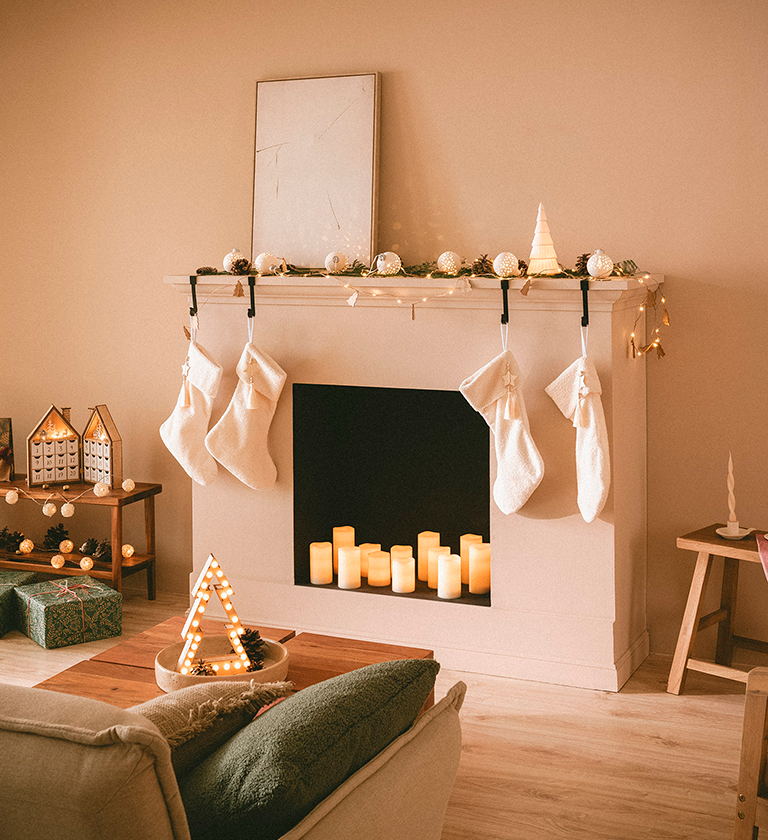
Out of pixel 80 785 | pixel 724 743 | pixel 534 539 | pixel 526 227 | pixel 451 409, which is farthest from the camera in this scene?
pixel 451 409

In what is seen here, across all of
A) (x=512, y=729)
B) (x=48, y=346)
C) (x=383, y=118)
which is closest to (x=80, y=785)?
(x=512, y=729)

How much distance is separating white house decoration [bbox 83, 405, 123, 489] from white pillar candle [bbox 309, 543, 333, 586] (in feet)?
3.12

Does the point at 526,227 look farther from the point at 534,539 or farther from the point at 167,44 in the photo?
the point at 167,44

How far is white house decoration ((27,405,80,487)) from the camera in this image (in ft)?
12.4

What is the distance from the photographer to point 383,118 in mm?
3430

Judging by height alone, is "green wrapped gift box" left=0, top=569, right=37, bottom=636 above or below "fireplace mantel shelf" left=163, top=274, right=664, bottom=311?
below

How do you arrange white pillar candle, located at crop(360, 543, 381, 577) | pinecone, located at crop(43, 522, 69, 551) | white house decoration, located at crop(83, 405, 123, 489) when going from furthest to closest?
pinecone, located at crop(43, 522, 69, 551)
white house decoration, located at crop(83, 405, 123, 489)
white pillar candle, located at crop(360, 543, 381, 577)

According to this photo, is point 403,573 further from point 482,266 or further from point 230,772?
point 230,772

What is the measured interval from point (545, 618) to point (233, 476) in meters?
1.22

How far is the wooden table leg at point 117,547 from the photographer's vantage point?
3.66 meters

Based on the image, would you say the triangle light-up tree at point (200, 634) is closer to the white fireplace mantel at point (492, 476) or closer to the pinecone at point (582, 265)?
the white fireplace mantel at point (492, 476)

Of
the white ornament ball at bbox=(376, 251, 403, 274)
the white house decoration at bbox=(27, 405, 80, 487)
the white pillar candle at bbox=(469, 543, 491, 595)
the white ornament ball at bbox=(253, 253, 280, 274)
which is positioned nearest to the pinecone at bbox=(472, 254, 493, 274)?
the white ornament ball at bbox=(376, 251, 403, 274)

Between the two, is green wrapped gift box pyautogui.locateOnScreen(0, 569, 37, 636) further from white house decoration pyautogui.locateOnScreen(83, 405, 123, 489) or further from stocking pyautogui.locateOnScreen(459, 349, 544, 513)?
stocking pyautogui.locateOnScreen(459, 349, 544, 513)

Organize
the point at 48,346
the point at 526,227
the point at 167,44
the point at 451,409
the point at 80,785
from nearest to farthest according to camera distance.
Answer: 1. the point at 80,785
2. the point at 526,227
3. the point at 451,409
4. the point at 167,44
5. the point at 48,346
